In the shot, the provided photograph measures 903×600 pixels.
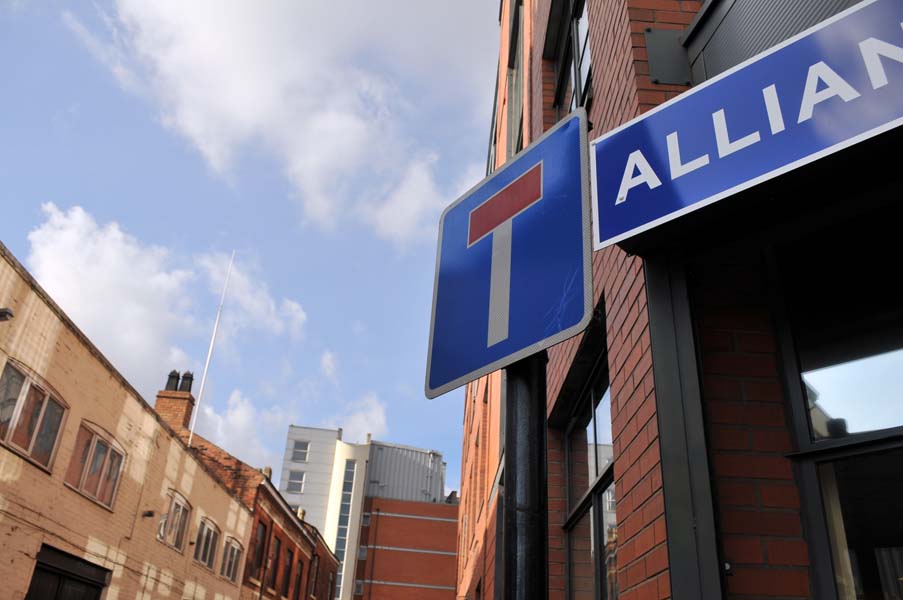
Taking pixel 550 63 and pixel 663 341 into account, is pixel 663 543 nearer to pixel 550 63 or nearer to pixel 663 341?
pixel 663 341

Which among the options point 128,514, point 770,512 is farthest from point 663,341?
point 128,514

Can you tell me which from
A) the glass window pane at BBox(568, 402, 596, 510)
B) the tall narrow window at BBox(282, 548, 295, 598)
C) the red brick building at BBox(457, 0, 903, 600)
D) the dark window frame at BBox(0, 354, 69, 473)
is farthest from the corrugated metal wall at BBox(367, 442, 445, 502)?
the red brick building at BBox(457, 0, 903, 600)

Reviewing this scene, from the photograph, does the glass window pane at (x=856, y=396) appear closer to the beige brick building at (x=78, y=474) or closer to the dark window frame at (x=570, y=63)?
the dark window frame at (x=570, y=63)

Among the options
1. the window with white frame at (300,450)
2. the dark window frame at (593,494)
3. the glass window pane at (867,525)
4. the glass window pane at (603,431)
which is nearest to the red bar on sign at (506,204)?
the glass window pane at (867,525)

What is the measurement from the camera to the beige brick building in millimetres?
10758

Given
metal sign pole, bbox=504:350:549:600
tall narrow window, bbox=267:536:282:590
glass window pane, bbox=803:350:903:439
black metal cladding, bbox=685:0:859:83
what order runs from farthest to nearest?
tall narrow window, bbox=267:536:282:590
black metal cladding, bbox=685:0:859:83
glass window pane, bbox=803:350:903:439
metal sign pole, bbox=504:350:549:600

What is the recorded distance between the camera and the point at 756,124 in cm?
224

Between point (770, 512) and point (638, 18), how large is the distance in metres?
2.57

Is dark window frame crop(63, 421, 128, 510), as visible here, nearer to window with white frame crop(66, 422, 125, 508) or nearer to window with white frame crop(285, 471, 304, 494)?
window with white frame crop(66, 422, 125, 508)

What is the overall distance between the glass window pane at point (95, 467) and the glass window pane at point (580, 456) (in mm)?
10585

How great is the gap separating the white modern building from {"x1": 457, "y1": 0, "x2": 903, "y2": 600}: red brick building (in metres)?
48.1

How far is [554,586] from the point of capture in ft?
17.9

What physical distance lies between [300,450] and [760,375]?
54.2 m

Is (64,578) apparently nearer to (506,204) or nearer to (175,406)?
(175,406)
